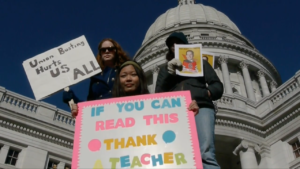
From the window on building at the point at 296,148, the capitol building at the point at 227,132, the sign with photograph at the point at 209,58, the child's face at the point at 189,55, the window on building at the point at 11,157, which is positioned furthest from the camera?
the window on building at the point at 296,148

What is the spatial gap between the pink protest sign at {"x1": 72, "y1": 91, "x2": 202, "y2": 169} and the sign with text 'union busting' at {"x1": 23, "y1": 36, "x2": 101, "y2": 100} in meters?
1.08

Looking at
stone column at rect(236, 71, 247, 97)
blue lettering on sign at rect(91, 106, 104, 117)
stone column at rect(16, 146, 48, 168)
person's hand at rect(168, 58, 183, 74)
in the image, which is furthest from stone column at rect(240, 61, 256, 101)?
blue lettering on sign at rect(91, 106, 104, 117)

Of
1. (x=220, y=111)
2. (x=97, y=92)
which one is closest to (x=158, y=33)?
(x=220, y=111)

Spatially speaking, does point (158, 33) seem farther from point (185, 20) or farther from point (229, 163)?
point (229, 163)

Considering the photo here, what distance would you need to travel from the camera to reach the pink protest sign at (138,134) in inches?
133

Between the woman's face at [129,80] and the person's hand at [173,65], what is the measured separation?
1.72 feet

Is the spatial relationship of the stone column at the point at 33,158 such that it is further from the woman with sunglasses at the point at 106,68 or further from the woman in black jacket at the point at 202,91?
the woman in black jacket at the point at 202,91

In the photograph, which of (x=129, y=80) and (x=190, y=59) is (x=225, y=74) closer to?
(x=190, y=59)

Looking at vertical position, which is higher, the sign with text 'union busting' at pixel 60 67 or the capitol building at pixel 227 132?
the capitol building at pixel 227 132

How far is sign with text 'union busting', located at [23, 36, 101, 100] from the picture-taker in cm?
493

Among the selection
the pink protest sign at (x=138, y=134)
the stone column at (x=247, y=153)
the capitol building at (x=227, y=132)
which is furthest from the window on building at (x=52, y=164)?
the pink protest sign at (x=138, y=134)

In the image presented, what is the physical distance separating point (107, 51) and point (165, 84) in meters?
1.12

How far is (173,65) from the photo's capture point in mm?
4988

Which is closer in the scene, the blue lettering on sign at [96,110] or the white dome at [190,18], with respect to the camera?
the blue lettering on sign at [96,110]
